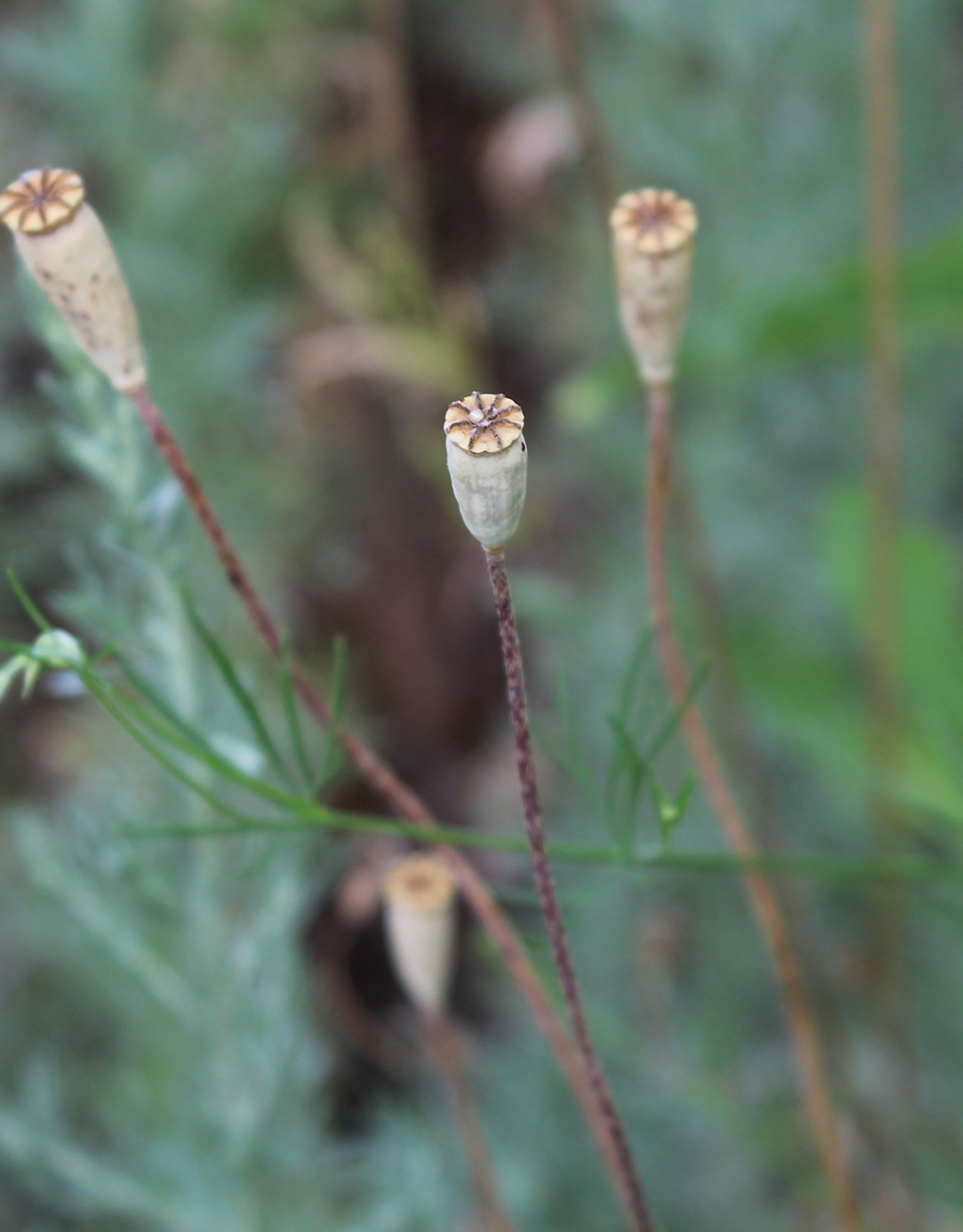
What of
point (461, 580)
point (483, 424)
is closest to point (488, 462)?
point (483, 424)

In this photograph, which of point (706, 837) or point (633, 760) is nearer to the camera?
point (633, 760)

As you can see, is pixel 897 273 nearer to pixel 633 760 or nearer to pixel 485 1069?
pixel 633 760

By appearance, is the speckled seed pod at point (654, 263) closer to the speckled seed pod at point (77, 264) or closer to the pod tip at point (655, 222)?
the pod tip at point (655, 222)

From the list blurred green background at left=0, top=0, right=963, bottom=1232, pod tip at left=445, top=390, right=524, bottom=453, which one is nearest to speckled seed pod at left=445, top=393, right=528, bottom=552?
pod tip at left=445, top=390, right=524, bottom=453

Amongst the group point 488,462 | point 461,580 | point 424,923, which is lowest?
point 461,580

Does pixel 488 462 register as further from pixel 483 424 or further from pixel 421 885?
pixel 421 885

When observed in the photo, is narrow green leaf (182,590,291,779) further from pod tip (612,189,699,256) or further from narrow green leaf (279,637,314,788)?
pod tip (612,189,699,256)

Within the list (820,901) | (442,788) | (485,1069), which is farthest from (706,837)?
(442,788)
